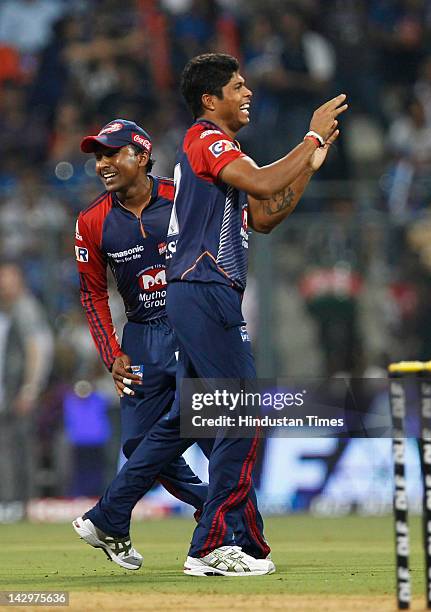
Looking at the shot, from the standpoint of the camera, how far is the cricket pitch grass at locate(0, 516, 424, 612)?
6.32 meters

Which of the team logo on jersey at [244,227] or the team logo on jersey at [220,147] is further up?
the team logo on jersey at [220,147]

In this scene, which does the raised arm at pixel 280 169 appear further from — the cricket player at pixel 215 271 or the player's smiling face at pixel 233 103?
the player's smiling face at pixel 233 103

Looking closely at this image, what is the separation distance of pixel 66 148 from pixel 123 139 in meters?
9.32

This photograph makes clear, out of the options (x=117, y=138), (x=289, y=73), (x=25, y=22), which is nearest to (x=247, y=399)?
(x=117, y=138)

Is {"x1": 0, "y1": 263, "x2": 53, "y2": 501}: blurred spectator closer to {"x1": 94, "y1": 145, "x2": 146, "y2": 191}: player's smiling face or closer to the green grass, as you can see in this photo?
the green grass

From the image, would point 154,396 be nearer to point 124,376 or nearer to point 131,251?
point 124,376

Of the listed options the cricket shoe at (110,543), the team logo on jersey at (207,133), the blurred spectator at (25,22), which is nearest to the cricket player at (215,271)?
the team logo on jersey at (207,133)

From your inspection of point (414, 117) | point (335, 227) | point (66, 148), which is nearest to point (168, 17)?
point (66, 148)

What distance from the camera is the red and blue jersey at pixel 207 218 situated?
24.1 ft

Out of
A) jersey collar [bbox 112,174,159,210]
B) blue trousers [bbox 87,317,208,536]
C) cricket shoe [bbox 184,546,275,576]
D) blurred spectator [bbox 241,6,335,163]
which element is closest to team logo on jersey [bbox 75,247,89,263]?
jersey collar [bbox 112,174,159,210]

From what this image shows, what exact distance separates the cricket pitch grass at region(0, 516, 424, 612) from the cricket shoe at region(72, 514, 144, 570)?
9 centimetres

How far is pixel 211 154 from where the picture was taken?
729 centimetres

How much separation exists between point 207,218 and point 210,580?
189cm

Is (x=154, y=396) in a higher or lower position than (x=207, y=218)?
lower
